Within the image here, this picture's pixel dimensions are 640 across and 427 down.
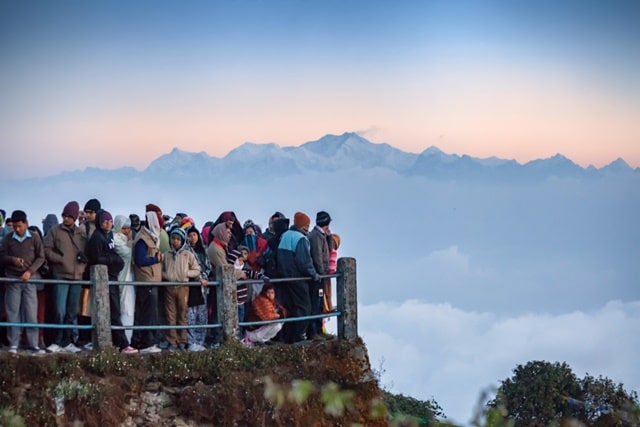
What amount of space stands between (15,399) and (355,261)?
555 centimetres

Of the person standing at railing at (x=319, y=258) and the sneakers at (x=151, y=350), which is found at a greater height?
the person standing at railing at (x=319, y=258)

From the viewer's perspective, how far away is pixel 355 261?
729 inches

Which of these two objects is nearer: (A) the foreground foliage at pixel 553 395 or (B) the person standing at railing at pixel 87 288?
(B) the person standing at railing at pixel 87 288

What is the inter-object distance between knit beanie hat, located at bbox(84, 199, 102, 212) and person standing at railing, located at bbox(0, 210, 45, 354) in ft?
2.63

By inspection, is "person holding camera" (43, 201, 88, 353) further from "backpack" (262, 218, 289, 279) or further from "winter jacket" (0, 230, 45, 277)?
"backpack" (262, 218, 289, 279)

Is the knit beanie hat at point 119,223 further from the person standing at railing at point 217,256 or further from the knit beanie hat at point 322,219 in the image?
the knit beanie hat at point 322,219

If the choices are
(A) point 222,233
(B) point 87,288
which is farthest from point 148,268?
(A) point 222,233

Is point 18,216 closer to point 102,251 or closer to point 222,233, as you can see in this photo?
point 102,251

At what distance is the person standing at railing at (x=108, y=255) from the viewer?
53.8 feet

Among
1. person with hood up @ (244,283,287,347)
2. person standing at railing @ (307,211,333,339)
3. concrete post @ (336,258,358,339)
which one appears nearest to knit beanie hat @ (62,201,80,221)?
person with hood up @ (244,283,287,347)

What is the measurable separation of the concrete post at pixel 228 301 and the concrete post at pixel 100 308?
1.64 m

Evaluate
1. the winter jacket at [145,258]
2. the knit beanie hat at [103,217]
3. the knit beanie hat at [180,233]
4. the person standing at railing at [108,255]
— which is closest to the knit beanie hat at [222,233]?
the knit beanie hat at [180,233]

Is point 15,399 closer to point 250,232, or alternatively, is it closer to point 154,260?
point 154,260

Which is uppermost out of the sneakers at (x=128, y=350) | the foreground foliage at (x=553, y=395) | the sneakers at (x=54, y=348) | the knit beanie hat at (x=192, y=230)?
the knit beanie hat at (x=192, y=230)
